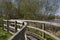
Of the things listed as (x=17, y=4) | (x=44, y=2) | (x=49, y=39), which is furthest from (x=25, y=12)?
(x=49, y=39)

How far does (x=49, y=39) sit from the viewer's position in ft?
29.3

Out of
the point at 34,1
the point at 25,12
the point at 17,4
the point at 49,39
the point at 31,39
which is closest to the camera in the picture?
the point at 31,39

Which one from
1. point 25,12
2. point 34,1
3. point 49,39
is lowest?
point 49,39

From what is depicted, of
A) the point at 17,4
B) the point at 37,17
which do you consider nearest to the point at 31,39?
the point at 37,17

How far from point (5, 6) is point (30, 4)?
9820 mm

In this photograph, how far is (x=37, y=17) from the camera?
22.7 metres

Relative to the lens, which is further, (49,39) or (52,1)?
(52,1)

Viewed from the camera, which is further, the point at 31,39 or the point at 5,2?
the point at 5,2

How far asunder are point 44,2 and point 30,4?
2.05 meters

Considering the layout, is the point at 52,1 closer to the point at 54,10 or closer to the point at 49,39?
the point at 54,10

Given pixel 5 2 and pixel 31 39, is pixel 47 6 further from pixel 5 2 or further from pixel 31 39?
pixel 31 39

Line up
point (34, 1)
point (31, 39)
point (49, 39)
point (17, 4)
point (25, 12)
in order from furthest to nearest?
point (17, 4)
point (25, 12)
point (34, 1)
point (49, 39)
point (31, 39)

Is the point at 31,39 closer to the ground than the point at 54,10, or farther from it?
closer to the ground

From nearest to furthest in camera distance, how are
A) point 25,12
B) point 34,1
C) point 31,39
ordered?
point 31,39
point 34,1
point 25,12
